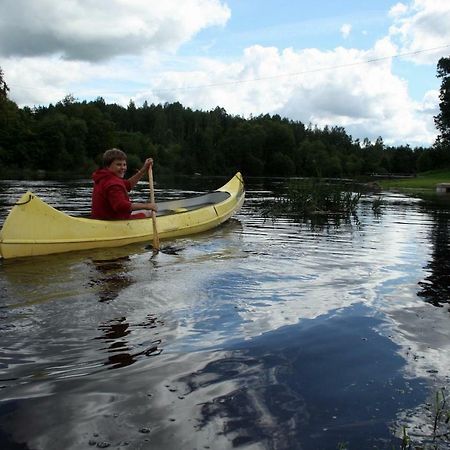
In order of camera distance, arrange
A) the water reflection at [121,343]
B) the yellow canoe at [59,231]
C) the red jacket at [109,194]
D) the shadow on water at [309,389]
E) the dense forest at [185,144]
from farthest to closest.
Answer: the dense forest at [185,144] → the red jacket at [109,194] → the yellow canoe at [59,231] → the water reflection at [121,343] → the shadow on water at [309,389]

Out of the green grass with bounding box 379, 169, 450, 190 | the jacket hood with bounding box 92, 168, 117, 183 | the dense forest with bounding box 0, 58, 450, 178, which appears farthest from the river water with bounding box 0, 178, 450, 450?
the dense forest with bounding box 0, 58, 450, 178

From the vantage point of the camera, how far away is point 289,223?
43.2ft

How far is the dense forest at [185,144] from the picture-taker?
67.9 metres

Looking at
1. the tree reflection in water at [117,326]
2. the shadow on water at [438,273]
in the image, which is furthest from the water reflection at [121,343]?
the shadow on water at [438,273]

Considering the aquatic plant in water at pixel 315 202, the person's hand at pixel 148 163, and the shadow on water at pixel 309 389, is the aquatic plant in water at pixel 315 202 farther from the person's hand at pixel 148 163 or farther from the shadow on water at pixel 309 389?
the shadow on water at pixel 309 389

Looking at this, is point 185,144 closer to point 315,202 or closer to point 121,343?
point 315,202

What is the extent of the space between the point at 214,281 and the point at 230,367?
271cm

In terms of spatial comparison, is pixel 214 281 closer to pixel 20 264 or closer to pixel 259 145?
pixel 20 264

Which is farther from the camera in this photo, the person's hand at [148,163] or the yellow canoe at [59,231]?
the person's hand at [148,163]

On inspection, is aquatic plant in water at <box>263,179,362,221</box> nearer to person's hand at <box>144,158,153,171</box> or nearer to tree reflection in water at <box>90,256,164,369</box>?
person's hand at <box>144,158,153,171</box>

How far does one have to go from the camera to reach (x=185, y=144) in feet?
351

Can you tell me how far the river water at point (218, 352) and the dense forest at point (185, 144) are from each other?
120 feet

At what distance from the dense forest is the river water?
3672cm

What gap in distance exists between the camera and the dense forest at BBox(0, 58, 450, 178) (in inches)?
2675
